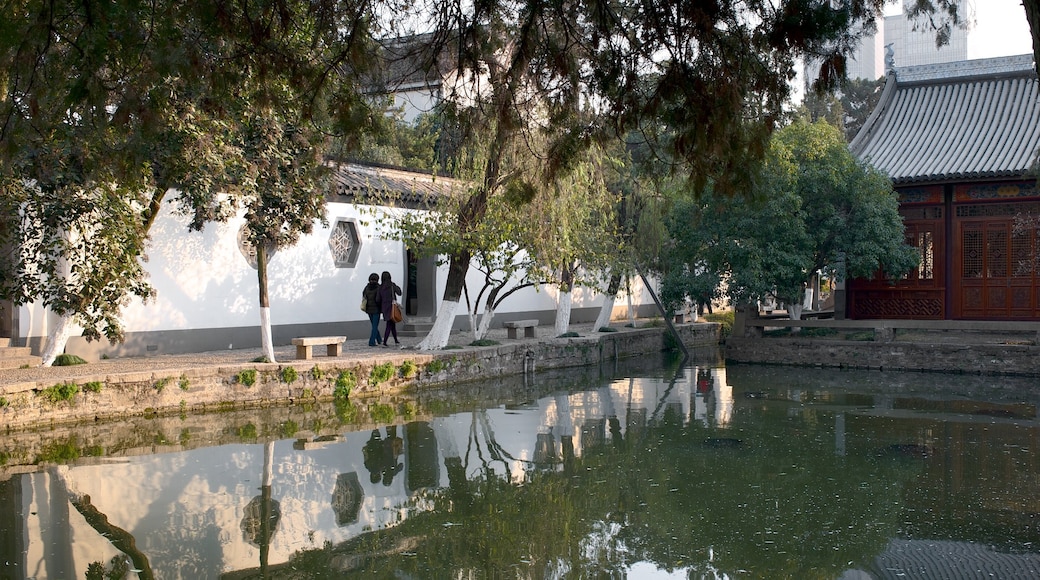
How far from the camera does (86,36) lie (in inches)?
197

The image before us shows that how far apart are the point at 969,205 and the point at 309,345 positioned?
420 inches

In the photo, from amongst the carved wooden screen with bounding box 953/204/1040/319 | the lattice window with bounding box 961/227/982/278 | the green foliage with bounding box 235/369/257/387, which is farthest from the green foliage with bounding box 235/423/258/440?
the lattice window with bounding box 961/227/982/278

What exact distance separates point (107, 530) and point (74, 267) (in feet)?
14.2

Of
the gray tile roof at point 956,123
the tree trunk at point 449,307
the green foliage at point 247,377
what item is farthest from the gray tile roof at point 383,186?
the gray tile roof at point 956,123

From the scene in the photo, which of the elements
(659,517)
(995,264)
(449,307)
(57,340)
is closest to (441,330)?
(449,307)

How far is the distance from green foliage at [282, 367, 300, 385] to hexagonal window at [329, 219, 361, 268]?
4.42m

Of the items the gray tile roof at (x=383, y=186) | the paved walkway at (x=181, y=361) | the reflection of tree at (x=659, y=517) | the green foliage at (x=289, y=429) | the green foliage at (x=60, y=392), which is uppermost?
the gray tile roof at (x=383, y=186)

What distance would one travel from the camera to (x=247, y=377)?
33.3ft

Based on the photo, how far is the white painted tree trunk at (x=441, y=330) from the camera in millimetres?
13086

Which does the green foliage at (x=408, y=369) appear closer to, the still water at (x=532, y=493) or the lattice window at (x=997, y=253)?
the still water at (x=532, y=493)

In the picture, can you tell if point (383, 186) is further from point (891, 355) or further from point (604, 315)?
point (891, 355)

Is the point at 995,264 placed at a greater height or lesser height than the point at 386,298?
greater

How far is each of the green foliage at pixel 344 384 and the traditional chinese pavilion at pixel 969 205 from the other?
9.20 meters

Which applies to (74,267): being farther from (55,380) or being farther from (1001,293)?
(1001,293)
